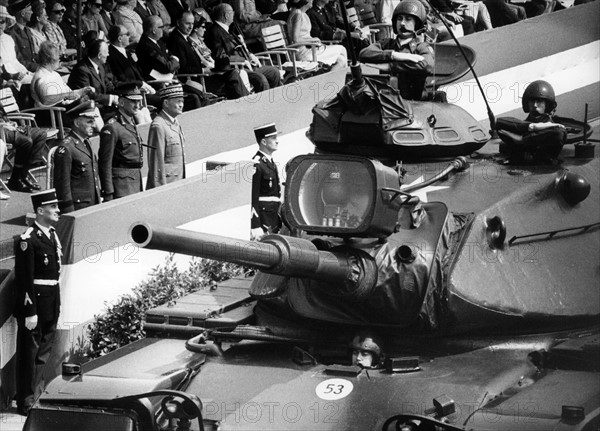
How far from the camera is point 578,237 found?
14453mm

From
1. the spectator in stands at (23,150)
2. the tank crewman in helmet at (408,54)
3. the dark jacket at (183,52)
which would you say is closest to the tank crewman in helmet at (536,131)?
the tank crewman in helmet at (408,54)

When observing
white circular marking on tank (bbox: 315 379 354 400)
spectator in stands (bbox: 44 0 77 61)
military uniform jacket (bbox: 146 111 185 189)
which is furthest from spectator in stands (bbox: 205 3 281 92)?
white circular marking on tank (bbox: 315 379 354 400)

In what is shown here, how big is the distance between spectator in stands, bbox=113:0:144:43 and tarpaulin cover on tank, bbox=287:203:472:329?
10402 millimetres

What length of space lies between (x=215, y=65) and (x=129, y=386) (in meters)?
11.2

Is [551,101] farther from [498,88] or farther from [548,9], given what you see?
[548,9]

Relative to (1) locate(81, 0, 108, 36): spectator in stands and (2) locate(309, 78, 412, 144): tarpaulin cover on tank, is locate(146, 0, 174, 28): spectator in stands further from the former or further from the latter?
(2) locate(309, 78, 412, 144): tarpaulin cover on tank

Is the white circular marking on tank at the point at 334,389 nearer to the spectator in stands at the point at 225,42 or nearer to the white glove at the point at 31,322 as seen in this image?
the white glove at the point at 31,322

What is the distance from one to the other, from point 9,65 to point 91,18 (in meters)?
2.30

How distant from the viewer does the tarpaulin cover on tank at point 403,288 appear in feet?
44.6

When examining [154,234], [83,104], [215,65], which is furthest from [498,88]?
[154,234]

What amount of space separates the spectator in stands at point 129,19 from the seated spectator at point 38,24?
162cm

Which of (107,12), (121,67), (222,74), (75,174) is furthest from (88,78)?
(222,74)

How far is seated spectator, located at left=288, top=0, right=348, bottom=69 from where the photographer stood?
25859 mm

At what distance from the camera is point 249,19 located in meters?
25.9
